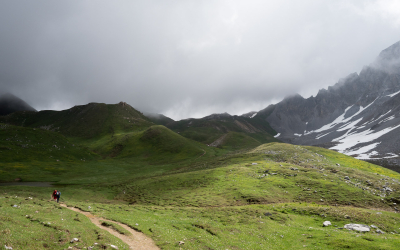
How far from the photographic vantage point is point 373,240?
22.6 meters

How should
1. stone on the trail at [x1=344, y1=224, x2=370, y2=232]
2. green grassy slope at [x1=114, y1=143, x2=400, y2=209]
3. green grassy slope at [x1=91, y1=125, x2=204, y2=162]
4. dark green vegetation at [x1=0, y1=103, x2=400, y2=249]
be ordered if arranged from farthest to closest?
green grassy slope at [x1=91, y1=125, x2=204, y2=162]
green grassy slope at [x1=114, y1=143, x2=400, y2=209]
stone on the trail at [x1=344, y1=224, x2=370, y2=232]
dark green vegetation at [x1=0, y1=103, x2=400, y2=249]

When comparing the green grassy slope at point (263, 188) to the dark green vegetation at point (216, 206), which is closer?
the dark green vegetation at point (216, 206)

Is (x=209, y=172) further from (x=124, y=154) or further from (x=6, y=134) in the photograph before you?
(x=6, y=134)

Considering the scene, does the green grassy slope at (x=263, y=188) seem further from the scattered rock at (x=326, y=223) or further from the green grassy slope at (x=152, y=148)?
the green grassy slope at (x=152, y=148)

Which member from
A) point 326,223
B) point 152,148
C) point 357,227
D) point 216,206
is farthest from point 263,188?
point 152,148

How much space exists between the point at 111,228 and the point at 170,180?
165 feet

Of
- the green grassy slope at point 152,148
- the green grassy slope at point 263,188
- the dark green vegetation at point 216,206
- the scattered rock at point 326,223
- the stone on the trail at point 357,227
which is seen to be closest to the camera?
the dark green vegetation at point 216,206

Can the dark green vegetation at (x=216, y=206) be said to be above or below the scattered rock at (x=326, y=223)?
above

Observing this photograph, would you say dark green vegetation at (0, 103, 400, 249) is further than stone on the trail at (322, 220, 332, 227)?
No

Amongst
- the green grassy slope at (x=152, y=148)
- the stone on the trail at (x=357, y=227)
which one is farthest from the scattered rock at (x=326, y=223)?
the green grassy slope at (x=152, y=148)

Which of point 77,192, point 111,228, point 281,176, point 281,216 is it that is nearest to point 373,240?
point 281,216

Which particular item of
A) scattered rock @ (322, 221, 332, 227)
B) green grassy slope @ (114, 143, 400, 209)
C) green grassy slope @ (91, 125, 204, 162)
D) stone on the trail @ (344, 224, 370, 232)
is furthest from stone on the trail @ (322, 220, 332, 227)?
green grassy slope @ (91, 125, 204, 162)

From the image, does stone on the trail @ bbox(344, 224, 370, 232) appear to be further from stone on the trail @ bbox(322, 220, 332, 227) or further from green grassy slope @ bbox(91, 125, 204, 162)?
green grassy slope @ bbox(91, 125, 204, 162)

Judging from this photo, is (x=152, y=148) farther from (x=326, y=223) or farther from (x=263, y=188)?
(x=326, y=223)
